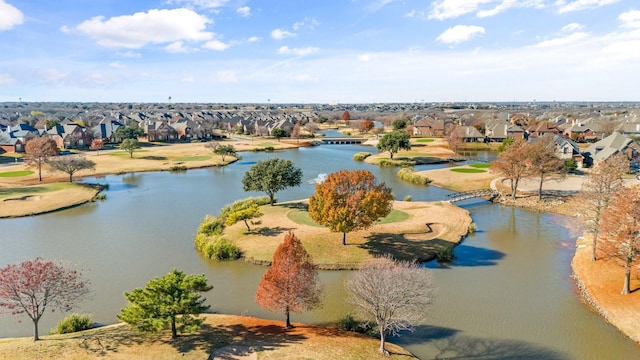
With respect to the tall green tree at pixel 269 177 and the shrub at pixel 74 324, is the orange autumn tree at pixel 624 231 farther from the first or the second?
the shrub at pixel 74 324

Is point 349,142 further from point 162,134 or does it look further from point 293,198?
point 293,198

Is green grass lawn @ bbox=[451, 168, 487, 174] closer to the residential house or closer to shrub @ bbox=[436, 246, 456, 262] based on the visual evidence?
the residential house

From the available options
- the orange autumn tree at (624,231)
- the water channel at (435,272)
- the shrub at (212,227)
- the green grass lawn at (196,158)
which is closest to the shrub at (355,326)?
the water channel at (435,272)

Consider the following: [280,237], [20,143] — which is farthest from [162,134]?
[280,237]

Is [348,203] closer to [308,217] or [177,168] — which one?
[308,217]

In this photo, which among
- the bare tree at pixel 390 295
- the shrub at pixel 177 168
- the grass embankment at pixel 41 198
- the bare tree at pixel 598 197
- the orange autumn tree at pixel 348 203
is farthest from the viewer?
the shrub at pixel 177 168
